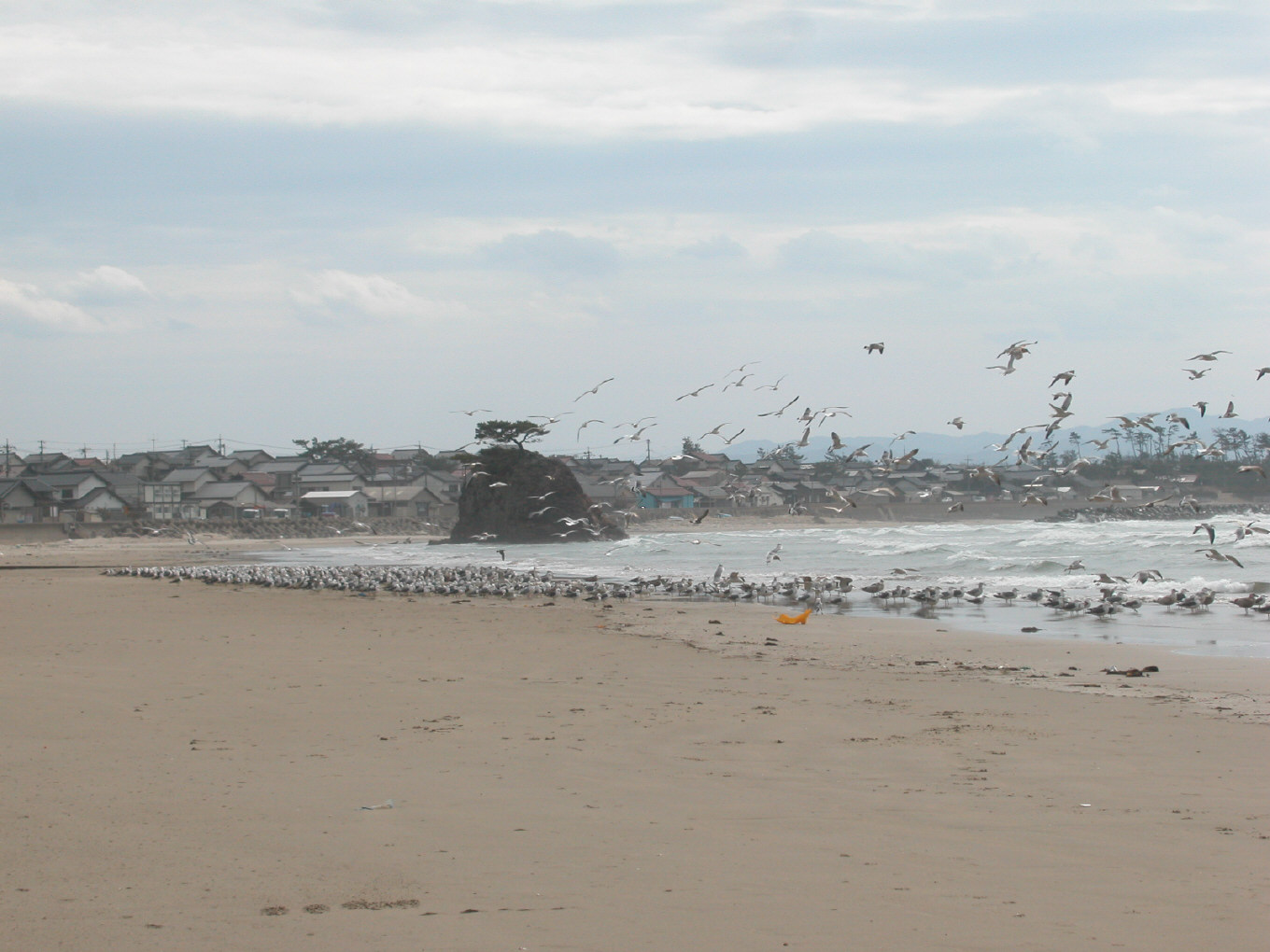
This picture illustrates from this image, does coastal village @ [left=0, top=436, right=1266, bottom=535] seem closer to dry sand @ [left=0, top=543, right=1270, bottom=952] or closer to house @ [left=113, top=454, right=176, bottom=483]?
house @ [left=113, top=454, right=176, bottom=483]

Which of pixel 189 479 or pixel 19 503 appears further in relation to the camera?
pixel 189 479

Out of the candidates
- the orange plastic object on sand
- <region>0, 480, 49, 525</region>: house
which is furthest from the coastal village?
the orange plastic object on sand

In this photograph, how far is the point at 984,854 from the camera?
211 inches

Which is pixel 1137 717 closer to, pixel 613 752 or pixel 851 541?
pixel 613 752

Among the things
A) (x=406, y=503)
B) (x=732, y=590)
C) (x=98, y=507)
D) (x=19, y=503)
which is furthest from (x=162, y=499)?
(x=732, y=590)

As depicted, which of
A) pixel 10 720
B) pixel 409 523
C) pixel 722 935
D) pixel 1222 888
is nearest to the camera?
pixel 722 935

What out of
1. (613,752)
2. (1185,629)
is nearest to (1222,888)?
(613,752)

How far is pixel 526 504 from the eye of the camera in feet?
203

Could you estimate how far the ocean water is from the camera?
54.3 ft

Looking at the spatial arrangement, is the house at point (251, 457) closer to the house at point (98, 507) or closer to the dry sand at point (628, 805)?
the house at point (98, 507)

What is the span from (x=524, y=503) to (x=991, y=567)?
34895 mm

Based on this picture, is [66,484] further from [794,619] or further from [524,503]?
[794,619]

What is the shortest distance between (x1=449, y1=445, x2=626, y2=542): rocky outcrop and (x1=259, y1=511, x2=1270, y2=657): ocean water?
1.84 meters

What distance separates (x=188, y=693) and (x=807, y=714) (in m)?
5.63
